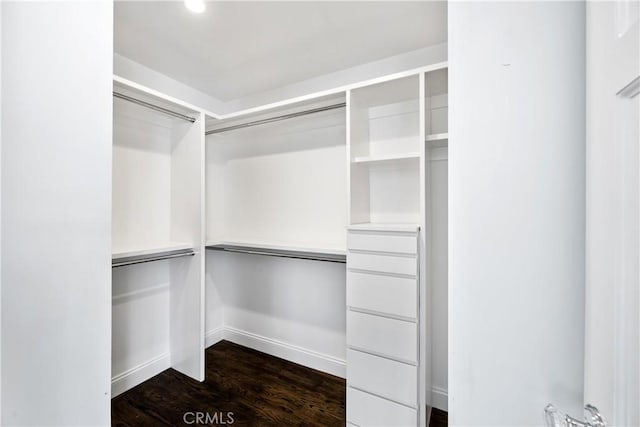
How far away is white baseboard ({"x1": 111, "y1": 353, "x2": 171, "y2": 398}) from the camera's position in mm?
2086

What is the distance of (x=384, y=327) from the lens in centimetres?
163

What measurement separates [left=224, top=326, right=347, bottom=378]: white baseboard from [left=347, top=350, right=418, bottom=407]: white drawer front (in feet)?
2.05

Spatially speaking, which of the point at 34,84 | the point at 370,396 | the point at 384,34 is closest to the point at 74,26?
the point at 34,84

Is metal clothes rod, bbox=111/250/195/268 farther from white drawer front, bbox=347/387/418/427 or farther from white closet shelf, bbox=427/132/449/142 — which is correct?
white closet shelf, bbox=427/132/449/142

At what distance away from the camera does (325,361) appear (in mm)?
2381

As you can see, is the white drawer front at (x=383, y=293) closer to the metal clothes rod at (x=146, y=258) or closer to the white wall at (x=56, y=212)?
the white wall at (x=56, y=212)

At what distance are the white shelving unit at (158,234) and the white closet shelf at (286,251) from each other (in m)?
0.28

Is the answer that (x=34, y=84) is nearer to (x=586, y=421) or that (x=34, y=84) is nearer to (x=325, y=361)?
(x=586, y=421)

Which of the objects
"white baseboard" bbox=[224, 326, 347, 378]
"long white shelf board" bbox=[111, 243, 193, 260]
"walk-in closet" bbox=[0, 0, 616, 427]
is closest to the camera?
"walk-in closet" bbox=[0, 0, 616, 427]

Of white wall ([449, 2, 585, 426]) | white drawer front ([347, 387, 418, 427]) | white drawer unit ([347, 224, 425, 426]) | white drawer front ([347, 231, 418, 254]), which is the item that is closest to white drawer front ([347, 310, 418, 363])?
white drawer unit ([347, 224, 425, 426])

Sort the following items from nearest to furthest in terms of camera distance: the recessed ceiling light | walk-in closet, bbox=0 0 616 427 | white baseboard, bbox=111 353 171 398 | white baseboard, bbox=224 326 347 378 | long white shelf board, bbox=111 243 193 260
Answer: walk-in closet, bbox=0 0 616 427, the recessed ceiling light, long white shelf board, bbox=111 243 193 260, white baseboard, bbox=111 353 171 398, white baseboard, bbox=224 326 347 378

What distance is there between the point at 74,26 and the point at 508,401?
1.65 m

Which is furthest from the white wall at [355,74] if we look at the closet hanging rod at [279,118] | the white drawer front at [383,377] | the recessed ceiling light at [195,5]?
the white drawer front at [383,377]

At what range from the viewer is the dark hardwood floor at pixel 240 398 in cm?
186
